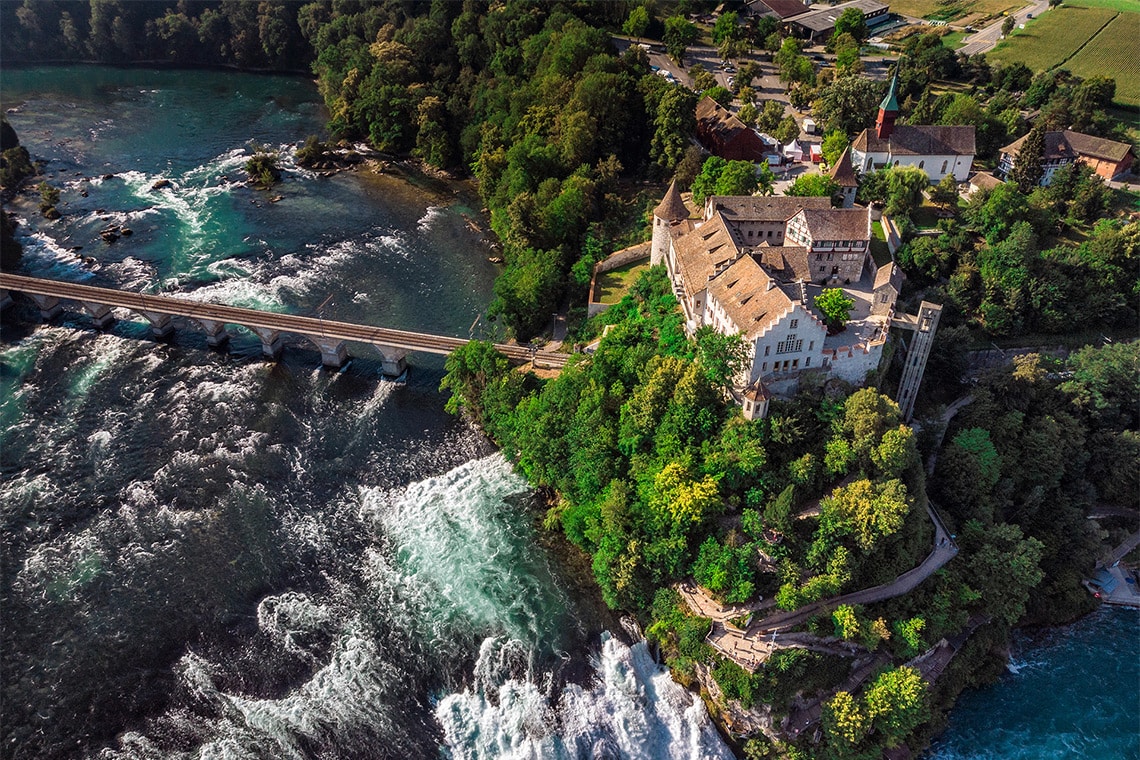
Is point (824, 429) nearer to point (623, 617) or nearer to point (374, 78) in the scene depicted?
point (623, 617)

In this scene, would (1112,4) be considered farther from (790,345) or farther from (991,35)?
(790,345)

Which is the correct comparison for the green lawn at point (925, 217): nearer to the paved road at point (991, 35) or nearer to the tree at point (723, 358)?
the tree at point (723, 358)

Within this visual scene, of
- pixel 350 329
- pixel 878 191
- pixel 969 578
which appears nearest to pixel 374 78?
pixel 350 329

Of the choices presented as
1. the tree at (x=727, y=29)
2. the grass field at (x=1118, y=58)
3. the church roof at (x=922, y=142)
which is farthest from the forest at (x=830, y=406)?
the tree at (x=727, y=29)

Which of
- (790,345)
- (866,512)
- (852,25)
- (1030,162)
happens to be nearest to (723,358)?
(790,345)

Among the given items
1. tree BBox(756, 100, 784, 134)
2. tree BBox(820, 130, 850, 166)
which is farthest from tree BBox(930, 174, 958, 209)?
tree BBox(756, 100, 784, 134)
